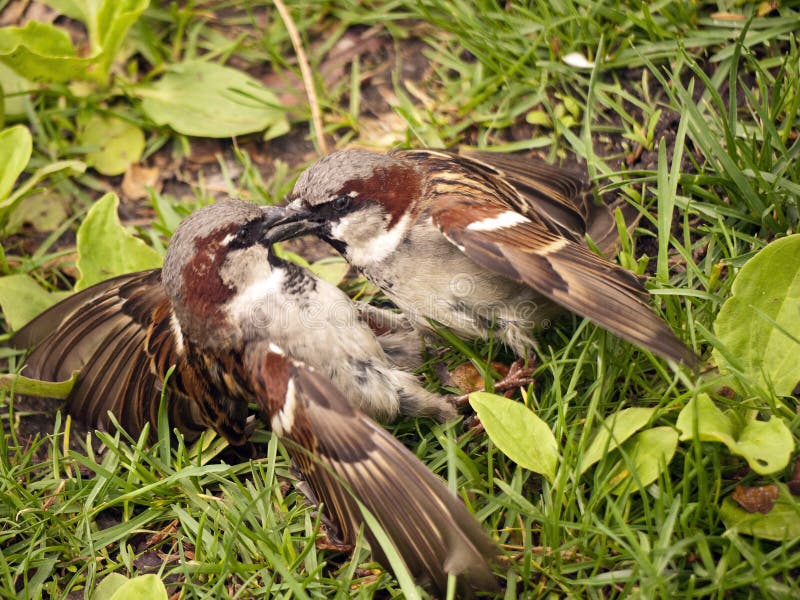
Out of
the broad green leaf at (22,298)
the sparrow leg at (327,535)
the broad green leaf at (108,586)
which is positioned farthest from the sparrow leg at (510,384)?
the broad green leaf at (22,298)

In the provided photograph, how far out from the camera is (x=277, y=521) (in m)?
3.04

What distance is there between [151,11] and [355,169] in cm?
237

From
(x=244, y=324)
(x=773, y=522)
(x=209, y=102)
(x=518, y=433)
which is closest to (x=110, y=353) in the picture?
(x=244, y=324)

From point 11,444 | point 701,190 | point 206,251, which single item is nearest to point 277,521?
point 206,251

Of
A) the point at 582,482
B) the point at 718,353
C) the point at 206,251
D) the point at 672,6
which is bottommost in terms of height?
the point at 582,482

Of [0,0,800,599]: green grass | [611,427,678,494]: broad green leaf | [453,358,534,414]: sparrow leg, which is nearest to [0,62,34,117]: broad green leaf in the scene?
[0,0,800,599]: green grass

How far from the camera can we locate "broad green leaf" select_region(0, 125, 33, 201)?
3877 mm

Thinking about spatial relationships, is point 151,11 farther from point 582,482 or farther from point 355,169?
point 582,482

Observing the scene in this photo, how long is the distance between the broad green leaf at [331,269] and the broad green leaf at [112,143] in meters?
1.39

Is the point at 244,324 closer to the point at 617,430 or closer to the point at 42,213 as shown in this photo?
the point at 617,430

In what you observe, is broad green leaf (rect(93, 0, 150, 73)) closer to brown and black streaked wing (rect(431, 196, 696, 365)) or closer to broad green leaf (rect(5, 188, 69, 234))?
broad green leaf (rect(5, 188, 69, 234))

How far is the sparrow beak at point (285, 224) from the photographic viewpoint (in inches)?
124

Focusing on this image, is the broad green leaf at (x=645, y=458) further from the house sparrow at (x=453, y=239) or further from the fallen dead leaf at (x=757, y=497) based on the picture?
the house sparrow at (x=453, y=239)

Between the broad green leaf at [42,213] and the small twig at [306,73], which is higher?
the small twig at [306,73]
